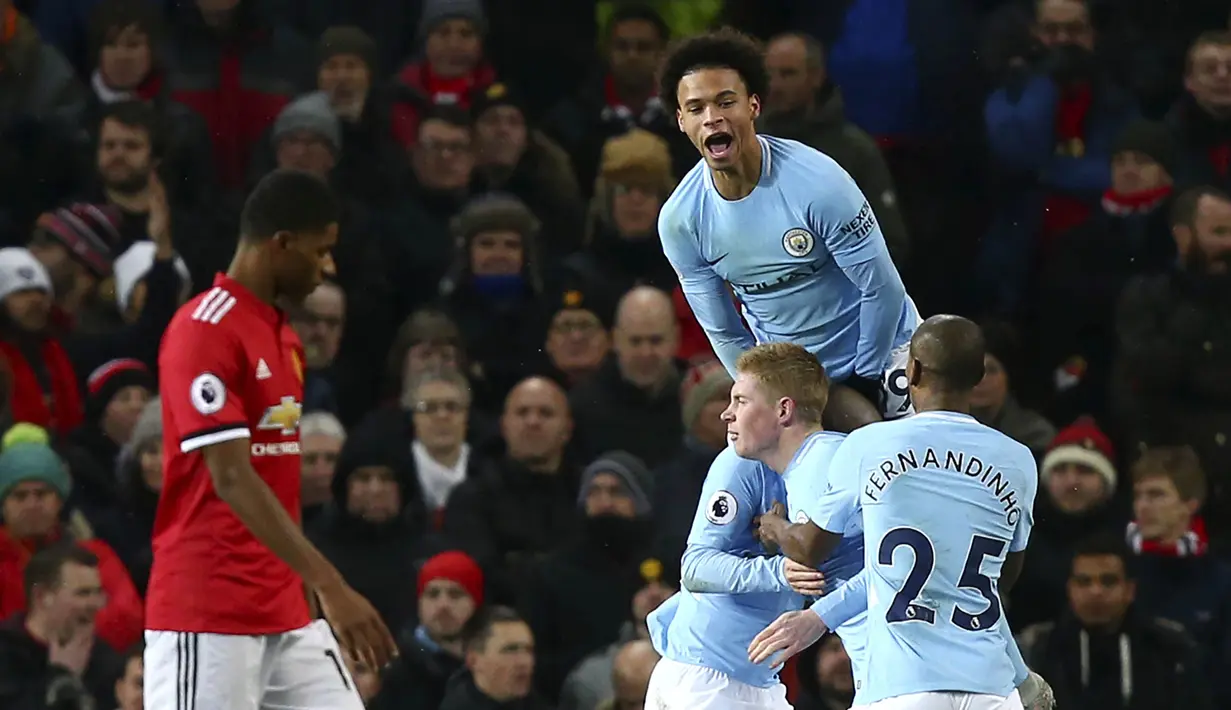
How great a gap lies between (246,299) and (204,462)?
441mm

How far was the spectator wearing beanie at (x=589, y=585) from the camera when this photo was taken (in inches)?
343

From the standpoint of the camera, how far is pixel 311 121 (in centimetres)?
1020

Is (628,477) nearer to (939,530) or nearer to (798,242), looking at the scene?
(798,242)

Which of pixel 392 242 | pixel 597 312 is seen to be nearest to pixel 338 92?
pixel 392 242

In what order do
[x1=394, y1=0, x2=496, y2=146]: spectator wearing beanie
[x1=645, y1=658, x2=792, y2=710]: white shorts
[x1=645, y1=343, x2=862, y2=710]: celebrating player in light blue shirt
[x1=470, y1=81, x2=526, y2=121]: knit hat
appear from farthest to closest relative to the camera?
[x1=394, y1=0, x2=496, y2=146]: spectator wearing beanie
[x1=470, y1=81, x2=526, y2=121]: knit hat
[x1=645, y1=658, x2=792, y2=710]: white shorts
[x1=645, y1=343, x2=862, y2=710]: celebrating player in light blue shirt

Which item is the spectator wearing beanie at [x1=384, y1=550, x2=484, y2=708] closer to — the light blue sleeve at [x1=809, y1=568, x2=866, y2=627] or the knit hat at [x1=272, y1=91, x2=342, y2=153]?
the knit hat at [x1=272, y1=91, x2=342, y2=153]

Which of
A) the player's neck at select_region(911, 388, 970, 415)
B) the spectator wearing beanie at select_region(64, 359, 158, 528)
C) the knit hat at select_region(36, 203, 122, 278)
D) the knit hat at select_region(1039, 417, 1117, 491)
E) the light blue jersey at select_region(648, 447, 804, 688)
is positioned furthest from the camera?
the knit hat at select_region(36, 203, 122, 278)

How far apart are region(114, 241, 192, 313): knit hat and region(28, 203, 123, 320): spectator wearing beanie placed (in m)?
0.07

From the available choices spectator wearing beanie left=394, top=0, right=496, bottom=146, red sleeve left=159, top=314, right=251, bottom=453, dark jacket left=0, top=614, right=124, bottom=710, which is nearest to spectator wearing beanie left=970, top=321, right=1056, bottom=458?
spectator wearing beanie left=394, top=0, right=496, bottom=146

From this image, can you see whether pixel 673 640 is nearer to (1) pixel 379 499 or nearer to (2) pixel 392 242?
(1) pixel 379 499

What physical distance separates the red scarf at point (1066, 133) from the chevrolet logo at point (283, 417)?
16.0ft

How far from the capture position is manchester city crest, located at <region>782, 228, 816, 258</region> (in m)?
6.21

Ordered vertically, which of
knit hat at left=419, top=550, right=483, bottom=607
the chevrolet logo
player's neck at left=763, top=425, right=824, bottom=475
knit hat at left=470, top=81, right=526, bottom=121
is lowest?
knit hat at left=419, top=550, right=483, bottom=607

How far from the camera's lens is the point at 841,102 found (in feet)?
32.8
